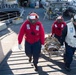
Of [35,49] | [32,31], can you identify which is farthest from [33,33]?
[35,49]

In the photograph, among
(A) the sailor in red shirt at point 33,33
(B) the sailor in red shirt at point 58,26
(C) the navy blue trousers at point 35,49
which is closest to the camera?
(A) the sailor in red shirt at point 33,33

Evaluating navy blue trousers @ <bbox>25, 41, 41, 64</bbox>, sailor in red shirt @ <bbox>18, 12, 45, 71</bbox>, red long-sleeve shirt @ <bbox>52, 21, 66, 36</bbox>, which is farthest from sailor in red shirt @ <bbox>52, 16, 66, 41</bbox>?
navy blue trousers @ <bbox>25, 41, 41, 64</bbox>

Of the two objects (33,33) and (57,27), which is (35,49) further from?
(57,27)

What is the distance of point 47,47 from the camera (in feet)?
22.4

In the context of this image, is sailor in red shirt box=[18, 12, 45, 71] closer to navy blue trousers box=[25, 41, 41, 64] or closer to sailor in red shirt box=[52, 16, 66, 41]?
navy blue trousers box=[25, 41, 41, 64]

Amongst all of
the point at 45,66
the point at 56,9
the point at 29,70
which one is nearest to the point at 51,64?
the point at 45,66

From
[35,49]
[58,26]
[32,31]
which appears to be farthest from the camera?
[58,26]

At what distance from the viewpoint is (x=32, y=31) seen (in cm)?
559

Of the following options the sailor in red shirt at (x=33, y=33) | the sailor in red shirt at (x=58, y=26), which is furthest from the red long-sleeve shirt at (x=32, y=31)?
the sailor in red shirt at (x=58, y=26)

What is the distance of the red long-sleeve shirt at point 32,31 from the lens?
5.58 m

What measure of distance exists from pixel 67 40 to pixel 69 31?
26 cm

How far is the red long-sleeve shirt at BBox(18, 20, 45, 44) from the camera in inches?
220

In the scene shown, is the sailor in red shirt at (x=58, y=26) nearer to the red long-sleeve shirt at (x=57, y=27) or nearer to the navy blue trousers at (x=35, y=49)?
the red long-sleeve shirt at (x=57, y=27)

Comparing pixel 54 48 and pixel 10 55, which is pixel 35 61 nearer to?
pixel 54 48
